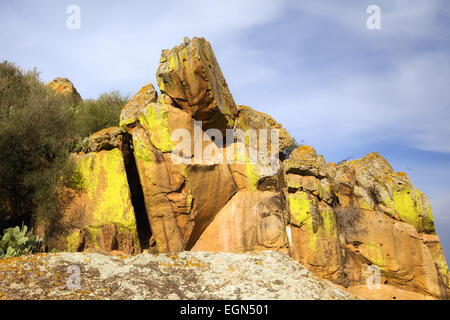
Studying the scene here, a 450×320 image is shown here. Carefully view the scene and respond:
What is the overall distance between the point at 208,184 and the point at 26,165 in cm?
687

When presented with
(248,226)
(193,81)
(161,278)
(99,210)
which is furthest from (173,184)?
(161,278)

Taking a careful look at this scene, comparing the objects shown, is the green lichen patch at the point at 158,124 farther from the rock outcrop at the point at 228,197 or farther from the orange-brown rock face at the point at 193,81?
the orange-brown rock face at the point at 193,81

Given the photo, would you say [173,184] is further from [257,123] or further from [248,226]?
[257,123]

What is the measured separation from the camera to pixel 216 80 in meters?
11.8

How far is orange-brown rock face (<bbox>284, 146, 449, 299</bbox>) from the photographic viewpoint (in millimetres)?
11852

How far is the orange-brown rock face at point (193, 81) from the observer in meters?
10.5

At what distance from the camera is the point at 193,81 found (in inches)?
416

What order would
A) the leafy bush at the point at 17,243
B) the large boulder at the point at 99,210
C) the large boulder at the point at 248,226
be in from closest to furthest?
the leafy bush at the point at 17,243, the large boulder at the point at 248,226, the large boulder at the point at 99,210

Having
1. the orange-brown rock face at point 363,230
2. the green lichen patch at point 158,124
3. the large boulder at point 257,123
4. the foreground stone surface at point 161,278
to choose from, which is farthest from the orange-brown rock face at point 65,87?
the foreground stone surface at point 161,278

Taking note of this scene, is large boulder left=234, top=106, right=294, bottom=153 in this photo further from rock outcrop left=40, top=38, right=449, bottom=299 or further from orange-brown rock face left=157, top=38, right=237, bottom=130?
orange-brown rock face left=157, top=38, right=237, bottom=130

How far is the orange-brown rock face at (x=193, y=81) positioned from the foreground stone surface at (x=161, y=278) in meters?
5.50

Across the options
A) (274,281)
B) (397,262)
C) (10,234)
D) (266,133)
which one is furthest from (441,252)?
(10,234)

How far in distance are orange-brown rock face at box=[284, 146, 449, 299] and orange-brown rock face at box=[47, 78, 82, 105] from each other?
12842mm

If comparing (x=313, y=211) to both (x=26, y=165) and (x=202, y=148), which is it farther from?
(x=26, y=165)
